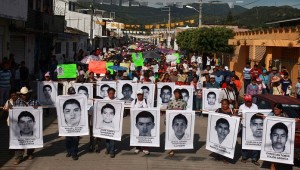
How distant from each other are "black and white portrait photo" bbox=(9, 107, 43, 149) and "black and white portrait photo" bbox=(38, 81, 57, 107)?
5.83 metres

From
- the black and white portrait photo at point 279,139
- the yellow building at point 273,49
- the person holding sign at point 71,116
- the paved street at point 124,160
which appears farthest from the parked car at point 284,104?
the yellow building at point 273,49

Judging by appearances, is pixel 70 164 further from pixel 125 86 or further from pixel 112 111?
pixel 125 86

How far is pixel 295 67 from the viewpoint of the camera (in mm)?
25922

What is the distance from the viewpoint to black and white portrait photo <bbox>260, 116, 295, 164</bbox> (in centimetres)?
1024

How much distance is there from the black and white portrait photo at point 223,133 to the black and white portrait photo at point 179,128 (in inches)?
20.8

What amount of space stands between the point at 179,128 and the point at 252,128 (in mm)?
1768

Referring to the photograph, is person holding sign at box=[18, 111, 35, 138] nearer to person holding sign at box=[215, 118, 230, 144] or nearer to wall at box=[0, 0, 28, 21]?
person holding sign at box=[215, 118, 230, 144]

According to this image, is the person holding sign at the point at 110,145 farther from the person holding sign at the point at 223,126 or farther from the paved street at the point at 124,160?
the person holding sign at the point at 223,126

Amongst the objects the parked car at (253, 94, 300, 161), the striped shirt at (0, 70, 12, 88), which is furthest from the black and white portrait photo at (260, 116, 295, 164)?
the striped shirt at (0, 70, 12, 88)

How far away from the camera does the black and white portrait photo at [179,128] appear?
37.4ft

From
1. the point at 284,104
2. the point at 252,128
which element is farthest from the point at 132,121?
the point at 284,104

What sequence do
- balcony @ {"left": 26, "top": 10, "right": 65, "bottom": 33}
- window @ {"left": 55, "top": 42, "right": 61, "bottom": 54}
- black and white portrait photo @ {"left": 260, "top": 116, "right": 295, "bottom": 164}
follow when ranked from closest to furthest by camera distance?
black and white portrait photo @ {"left": 260, "top": 116, "right": 295, "bottom": 164}, balcony @ {"left": 26, "top": 10, "right": 65, "bottom": 33}, window @ {"left": 55, "top": 42, "right": 61, "bottom": 54}

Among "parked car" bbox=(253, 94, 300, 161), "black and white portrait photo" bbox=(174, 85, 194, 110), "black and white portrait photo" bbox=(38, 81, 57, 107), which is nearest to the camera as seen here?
"parked car" bbox=(253, 94, 300, 161)

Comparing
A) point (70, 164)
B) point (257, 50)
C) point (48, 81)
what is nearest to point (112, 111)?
point (70, 164)
